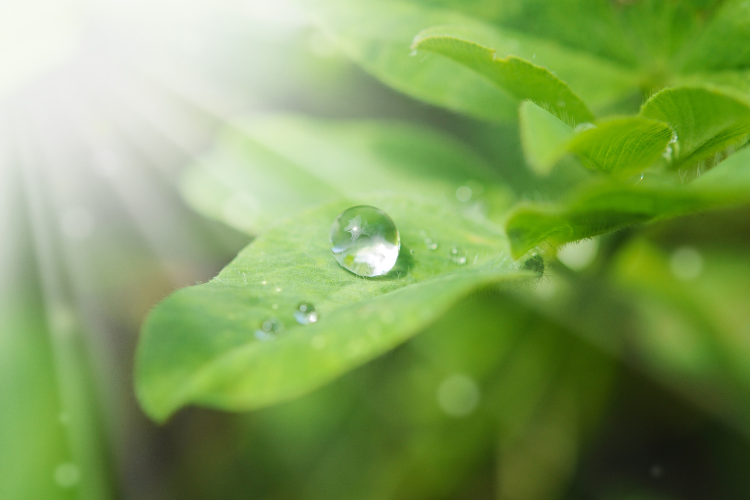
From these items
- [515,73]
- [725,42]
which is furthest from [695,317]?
[515,73]

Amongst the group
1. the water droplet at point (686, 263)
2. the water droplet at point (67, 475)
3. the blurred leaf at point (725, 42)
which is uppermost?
the blurred leaf at point (725, 42)

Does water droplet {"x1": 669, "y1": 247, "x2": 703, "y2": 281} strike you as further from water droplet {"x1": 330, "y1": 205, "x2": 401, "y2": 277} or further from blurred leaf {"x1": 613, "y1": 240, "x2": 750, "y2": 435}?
water droplet {"x1": 330, "y1": 205, "x2": 401, "y2": 277}

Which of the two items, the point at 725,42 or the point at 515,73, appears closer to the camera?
the point at 515,73

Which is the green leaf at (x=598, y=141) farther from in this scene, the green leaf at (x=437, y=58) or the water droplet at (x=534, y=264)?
the green leaf at (x=437, y=58)

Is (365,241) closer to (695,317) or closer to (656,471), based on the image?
(656,471)

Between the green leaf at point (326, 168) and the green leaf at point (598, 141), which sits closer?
the green leaf at point (598, 141)

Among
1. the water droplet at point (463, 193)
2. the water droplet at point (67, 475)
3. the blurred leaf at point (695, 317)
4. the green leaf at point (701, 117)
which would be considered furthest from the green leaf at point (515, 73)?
the water droplet at point (67, 475)
